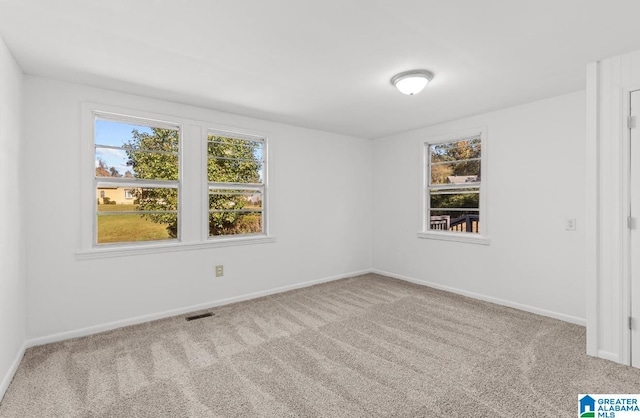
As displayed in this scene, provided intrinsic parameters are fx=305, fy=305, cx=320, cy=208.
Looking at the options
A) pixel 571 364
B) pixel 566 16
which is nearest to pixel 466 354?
pixel 571 364

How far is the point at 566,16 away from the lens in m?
1.85

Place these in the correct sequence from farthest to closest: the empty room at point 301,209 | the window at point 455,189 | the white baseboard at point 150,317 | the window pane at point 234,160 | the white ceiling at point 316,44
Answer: the window at point 455,189
the window pane at point 234,160
the white baseboard at point 150,317
the empty room at point 301,209
the white ceiling at point 316,44

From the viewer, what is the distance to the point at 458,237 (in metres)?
4.11

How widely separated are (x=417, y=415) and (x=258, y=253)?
274 cm

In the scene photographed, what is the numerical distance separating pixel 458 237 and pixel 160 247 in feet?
12.1

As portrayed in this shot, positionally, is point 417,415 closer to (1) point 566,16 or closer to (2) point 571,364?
(2) point 571,364

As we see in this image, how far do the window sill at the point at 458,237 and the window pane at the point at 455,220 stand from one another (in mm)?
145

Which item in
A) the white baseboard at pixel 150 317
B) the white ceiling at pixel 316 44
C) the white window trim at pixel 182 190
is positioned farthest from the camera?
the white window trim at pixel 182 190

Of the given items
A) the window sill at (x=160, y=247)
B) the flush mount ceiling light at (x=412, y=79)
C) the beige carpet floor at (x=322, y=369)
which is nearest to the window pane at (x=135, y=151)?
the window sill at (x=160, y=247)

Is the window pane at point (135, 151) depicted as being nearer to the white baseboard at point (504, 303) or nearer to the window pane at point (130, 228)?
the window pane at point (130, 228)

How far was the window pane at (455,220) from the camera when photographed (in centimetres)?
411

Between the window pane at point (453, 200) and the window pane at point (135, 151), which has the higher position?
Answer: the window pane at point (135, 151)

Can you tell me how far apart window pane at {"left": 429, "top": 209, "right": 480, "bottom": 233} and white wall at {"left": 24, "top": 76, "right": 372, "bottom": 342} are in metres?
1.16

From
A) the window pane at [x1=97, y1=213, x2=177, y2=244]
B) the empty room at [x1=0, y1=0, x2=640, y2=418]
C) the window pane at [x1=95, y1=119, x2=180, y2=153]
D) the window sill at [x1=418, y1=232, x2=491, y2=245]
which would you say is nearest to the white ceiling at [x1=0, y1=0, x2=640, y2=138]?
the empty room at [x1=0, y1=0, x2=640, y2=418]
